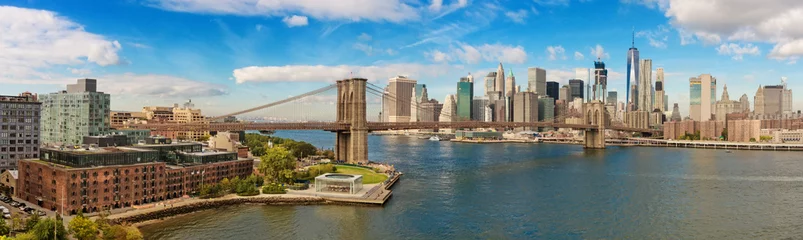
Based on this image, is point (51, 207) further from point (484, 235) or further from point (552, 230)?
point (552, 230)

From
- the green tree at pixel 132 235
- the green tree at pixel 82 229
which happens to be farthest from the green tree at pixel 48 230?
the green tree at pixel 132 235

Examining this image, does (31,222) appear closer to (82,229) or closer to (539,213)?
(82,229)

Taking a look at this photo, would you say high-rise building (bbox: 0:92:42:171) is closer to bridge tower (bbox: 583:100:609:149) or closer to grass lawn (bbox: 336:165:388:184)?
grass lawn (bbox: 336:165:388:184)

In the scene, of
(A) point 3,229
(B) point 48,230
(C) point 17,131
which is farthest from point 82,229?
(C) point 17,131

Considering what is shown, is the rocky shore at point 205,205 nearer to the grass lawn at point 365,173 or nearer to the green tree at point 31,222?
the green tree at point 31,222

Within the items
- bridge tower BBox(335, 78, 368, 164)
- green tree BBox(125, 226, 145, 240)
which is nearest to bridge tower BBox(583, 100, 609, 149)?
bridge tower BBox(335, 78, 368, 164)

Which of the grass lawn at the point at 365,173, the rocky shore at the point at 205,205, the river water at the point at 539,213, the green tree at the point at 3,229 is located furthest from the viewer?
the grass lawn at the point at 365,173
